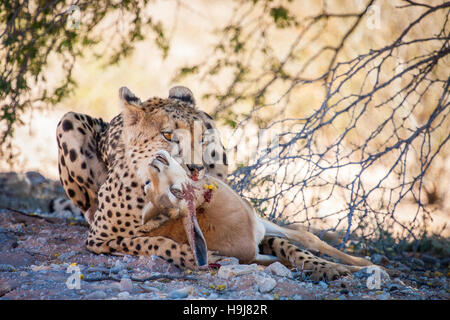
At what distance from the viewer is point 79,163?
4.36 metres

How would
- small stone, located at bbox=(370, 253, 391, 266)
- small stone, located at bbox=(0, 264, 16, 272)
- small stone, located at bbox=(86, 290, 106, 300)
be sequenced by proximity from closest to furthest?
small stone, located at bbox=(86, 290, 106, 300), small stone, located at bbox=(0, 264, 16, 272), small stone, located at bbox=(370, 253, 391, 266)

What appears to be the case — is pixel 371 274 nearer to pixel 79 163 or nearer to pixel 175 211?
pixel 175 211

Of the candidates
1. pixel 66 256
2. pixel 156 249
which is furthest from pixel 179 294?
pixel 66 256

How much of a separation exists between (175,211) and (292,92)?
5854mm

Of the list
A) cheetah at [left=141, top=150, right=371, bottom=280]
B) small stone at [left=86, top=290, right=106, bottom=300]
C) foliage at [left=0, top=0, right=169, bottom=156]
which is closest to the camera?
small stone at [left=86, top=290, right=106, bottom=300]

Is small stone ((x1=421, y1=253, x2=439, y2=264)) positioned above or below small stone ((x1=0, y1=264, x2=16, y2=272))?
below

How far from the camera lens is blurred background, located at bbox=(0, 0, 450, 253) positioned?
4020 millimetres

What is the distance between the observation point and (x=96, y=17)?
18.7ft

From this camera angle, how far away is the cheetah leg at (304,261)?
124 inches

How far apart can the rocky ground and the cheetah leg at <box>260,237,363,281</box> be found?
2.8 inches

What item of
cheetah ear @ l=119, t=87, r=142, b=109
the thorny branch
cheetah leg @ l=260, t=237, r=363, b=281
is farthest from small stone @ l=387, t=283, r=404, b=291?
cheetah ear @ l=119, t=87, r=142, b=109

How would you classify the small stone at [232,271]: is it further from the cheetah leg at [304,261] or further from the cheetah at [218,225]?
the cheetah leg at [304,261]

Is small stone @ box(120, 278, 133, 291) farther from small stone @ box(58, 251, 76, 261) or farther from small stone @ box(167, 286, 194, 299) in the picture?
small stone @ box(58, 251, 76, 261)

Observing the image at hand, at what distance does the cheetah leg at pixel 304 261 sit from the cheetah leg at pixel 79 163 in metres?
1.48
